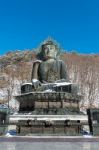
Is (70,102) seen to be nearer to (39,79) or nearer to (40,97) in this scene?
(40,97)

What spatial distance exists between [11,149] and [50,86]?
6.79m

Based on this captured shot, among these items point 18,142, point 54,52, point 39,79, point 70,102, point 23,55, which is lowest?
point 18,142

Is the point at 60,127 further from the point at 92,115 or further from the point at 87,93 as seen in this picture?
the point at 87,93

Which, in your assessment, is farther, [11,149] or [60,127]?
[60,127]

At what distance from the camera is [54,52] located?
16.1m

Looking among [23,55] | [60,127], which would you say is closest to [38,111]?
[60,127]

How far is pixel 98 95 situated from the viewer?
70312 millimetres

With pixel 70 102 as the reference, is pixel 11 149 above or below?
below

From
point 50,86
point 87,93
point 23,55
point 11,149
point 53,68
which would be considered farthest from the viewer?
point 23,55

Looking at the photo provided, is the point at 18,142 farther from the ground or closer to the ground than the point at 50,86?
closer to the ground

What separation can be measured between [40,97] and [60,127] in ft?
7.93

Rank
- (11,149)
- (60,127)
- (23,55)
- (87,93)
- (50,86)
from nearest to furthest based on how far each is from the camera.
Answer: (11,149) < (60,127) < (50,86) < (87,93) < (23,55)

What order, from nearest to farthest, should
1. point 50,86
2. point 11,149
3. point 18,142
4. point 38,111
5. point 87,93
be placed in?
point 11,149 < point 18,142 < point 38,111 < point 50,86 < point 87,93

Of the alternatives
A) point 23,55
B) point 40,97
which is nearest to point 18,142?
point 40,97
